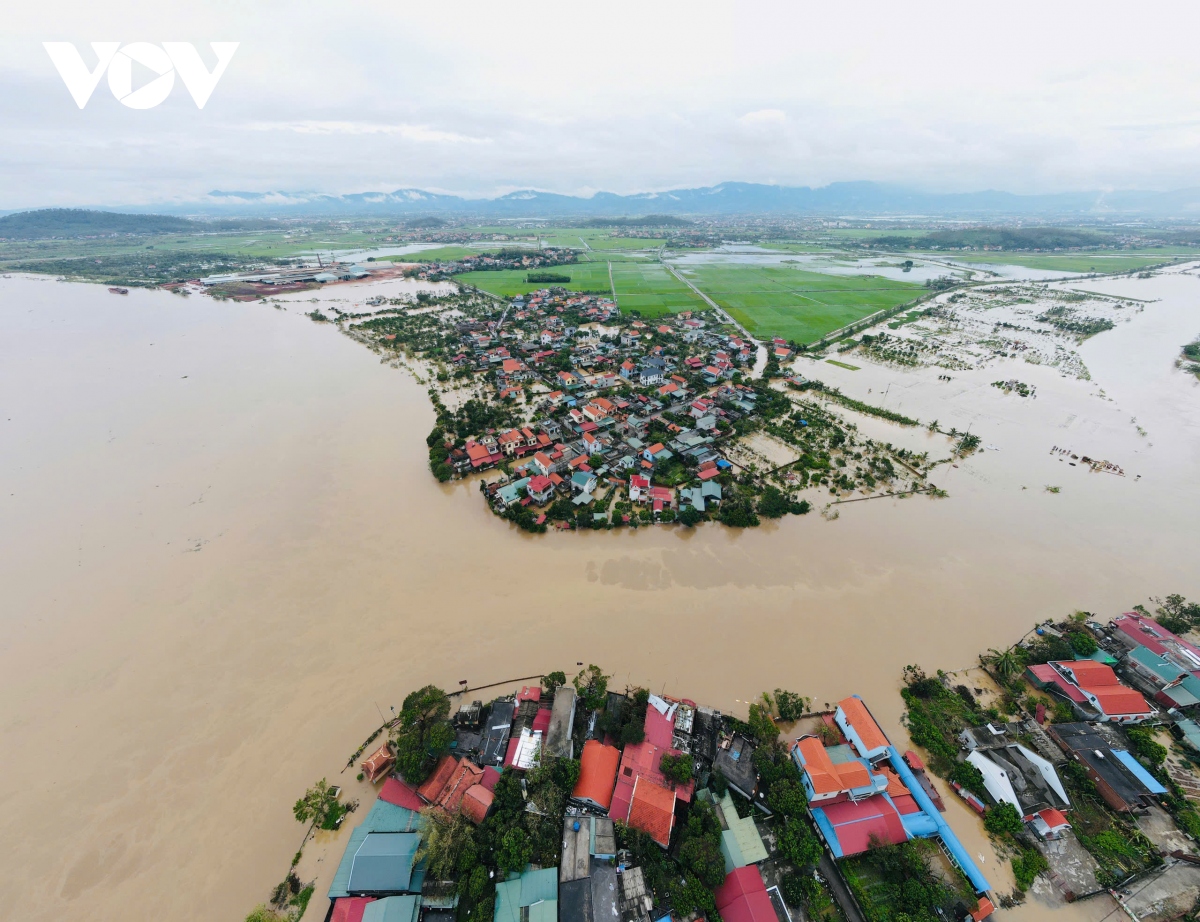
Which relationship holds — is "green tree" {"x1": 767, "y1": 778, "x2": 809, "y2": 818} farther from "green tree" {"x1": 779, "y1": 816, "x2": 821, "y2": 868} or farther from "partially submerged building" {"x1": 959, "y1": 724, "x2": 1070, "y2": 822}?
"partially submerged building" {"x1": 959, "y1": 724, "x2": 1070, "y2": 822}

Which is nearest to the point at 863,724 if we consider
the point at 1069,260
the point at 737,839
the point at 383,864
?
the point at 737,839

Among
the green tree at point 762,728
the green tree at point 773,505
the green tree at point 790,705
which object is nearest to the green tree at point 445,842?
the green tree at point 762,728

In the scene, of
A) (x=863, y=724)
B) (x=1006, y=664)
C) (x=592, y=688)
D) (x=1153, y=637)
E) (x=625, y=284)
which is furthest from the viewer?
(x=625, y=284)

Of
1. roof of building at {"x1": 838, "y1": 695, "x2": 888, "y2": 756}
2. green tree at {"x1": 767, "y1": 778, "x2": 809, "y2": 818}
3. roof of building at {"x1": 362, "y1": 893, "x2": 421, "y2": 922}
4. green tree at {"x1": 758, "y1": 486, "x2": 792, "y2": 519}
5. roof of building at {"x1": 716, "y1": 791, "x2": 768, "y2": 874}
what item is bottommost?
roof of building at {"x1": 362, "y1": 893, "x2": 421, "y2": 922}

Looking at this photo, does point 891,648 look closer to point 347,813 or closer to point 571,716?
point 571,716

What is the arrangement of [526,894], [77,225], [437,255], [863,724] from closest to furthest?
[526,894] < [863,724] < [437,255] < [77,225]

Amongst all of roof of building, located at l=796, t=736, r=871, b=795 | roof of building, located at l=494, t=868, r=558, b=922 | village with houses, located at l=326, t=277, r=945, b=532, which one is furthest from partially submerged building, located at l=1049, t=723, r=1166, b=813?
roof of building, located at l=494, t=868, r=558, b=922

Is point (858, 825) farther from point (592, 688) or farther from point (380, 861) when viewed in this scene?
point (380, 861)
